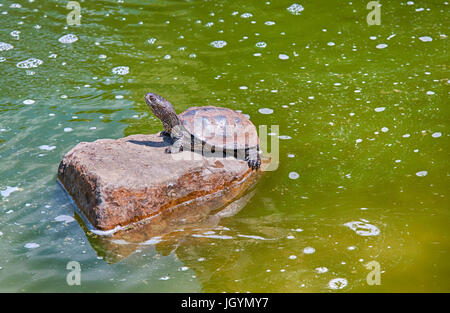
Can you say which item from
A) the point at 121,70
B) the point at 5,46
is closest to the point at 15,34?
the point at 5,46

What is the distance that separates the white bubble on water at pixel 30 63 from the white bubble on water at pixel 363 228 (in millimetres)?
5840

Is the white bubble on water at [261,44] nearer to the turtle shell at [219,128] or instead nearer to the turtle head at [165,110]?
the turtle shell at [219,128]

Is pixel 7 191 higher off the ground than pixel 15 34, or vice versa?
pixel 15 34

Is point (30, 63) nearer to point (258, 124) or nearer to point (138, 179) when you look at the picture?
point (258, 124)

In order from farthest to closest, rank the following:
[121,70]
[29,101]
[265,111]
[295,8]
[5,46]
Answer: [295,8] → [5,46] → [121,70] → [29,101] → [265,111]

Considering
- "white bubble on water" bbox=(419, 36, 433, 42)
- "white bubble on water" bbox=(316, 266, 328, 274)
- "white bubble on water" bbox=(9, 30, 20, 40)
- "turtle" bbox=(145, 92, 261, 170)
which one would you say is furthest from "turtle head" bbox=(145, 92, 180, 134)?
"white bubble on water" bbox=(419, 36, 433, 42)

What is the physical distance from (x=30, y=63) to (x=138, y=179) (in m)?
4.43

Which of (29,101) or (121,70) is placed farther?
(121,70)

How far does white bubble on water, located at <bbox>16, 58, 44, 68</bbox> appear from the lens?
8.58 metres

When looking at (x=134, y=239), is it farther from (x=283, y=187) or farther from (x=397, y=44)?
(x=397, y=44)

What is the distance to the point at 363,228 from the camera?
197 inches

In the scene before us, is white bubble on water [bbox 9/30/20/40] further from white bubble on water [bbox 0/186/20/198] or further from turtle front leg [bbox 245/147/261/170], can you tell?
turtle front leg [bbox 245/147/261/170]

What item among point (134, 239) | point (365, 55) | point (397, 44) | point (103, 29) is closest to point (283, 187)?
point (134, 239)

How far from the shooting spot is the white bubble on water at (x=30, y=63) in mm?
8578
